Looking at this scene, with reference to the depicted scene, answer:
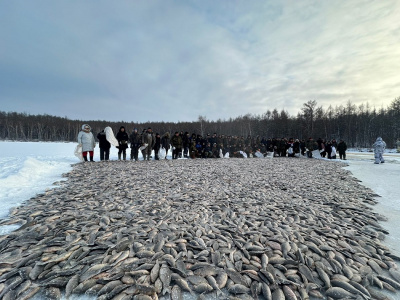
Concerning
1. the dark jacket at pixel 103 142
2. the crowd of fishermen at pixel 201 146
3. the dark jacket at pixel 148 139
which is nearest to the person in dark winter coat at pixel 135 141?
the crowd of fishermen at pixel 201 146

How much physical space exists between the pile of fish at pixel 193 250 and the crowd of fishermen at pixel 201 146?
8.76m

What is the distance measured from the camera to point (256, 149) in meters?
21.5

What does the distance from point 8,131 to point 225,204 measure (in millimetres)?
100920

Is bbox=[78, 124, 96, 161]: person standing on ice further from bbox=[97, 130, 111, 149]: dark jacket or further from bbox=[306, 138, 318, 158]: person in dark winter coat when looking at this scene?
bbox=[306, 138, 318, 158]: person in dark winter coat

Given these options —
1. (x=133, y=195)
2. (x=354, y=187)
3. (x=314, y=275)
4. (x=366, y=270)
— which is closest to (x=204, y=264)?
(x=314, y=275)

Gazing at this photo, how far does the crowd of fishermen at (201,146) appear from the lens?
13.7 metres

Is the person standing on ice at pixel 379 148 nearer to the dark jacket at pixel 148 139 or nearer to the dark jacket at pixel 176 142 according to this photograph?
the dark jacket at pixel 176 142

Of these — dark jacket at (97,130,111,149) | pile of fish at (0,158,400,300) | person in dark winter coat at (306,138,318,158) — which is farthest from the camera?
person in dark winter coat at (306,138,318,158)

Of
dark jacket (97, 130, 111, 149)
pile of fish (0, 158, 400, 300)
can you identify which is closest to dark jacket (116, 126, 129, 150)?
dark jacket (97, 130, 111, 149)

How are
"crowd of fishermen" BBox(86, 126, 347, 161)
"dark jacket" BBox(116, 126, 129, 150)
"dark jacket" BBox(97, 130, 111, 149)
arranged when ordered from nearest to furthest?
1. "dark jacket" BBox(97, 130, 111, 149)
2. "dark jacket" BBox(116, 126, 129, 150)
3. "crowd of fishermen" BBox(86, 126, 347, 161)

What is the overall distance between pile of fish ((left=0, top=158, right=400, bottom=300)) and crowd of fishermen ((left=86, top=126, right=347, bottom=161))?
28.7 ft

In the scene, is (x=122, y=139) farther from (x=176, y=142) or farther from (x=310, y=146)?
(x=310, y=146)

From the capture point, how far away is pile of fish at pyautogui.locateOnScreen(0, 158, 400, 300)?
2.19 metres

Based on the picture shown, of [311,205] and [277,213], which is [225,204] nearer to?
[277,213]
